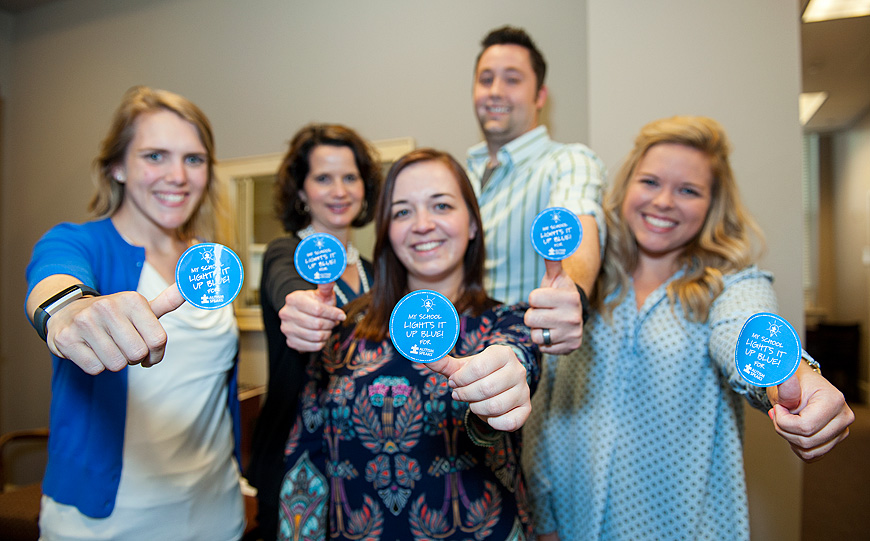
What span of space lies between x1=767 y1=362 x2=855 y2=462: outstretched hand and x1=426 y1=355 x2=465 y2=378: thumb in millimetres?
550

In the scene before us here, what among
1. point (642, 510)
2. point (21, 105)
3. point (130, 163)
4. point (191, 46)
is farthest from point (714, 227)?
point (21, 105)

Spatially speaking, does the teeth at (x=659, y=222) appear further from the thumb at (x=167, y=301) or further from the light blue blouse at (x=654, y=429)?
the thumb at (x=167, y=301)

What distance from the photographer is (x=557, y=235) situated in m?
1.06

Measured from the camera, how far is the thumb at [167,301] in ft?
2.72

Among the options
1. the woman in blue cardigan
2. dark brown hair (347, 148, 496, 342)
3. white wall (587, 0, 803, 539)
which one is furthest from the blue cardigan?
white wall (587, 0, 803, 539)

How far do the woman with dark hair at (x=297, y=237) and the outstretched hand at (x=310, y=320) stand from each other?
240 millimetres

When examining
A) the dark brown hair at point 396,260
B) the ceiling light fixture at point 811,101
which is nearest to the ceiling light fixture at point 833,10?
the ceiling light fixture at point 811,101

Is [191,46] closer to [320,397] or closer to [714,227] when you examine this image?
[320,397]

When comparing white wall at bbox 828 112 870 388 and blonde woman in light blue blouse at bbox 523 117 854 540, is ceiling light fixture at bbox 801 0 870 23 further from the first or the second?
white wall at bbox 828 112 870 388

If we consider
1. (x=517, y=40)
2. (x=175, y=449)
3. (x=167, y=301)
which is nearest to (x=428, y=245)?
(x=167, y=301)

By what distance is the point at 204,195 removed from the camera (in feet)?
5.20

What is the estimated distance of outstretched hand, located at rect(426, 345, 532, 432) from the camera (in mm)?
829

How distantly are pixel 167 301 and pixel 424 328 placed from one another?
45 cm

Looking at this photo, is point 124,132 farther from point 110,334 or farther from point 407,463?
point 407,463
